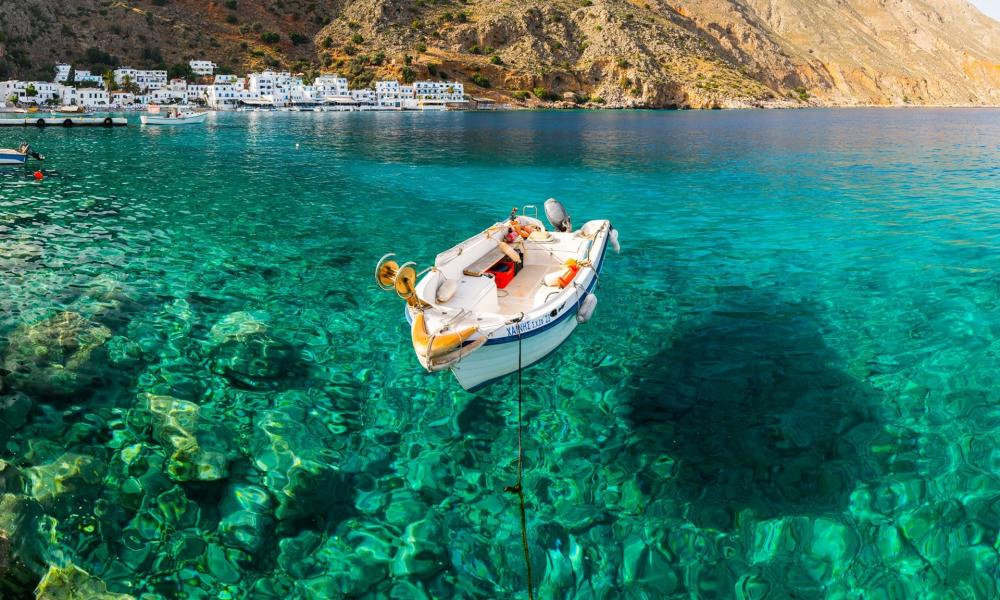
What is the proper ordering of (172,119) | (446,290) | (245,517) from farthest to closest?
(172,119) → (446,290) → (245,517)

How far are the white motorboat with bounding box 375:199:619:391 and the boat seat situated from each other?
28 mm

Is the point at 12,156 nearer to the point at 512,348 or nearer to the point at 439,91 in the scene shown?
the point at 512,348

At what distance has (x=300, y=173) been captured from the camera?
40.1m

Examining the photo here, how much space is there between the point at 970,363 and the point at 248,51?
18766 centimetres

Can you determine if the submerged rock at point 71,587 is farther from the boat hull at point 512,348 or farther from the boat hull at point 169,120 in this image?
the boat hull at point 169,120

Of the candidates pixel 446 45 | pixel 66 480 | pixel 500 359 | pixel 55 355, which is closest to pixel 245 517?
pixel 66 480

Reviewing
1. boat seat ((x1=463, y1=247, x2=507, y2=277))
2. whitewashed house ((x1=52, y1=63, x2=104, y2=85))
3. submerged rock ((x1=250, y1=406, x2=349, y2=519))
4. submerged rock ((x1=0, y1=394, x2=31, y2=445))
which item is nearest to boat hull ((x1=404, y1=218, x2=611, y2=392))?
submerged rock ((x1=250, y1=406, x2=349, y2=519))

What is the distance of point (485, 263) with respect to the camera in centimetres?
1489

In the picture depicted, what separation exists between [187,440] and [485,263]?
26.4ft

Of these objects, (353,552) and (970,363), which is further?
(970,363)

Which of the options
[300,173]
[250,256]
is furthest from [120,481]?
[300,173]

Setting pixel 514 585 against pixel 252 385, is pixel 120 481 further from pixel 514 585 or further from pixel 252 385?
pixel 514 585

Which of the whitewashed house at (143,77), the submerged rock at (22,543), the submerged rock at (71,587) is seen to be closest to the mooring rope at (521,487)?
the submerged rock at (71,587)

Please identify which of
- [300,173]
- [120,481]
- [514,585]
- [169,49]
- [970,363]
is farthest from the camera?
[169,49]
